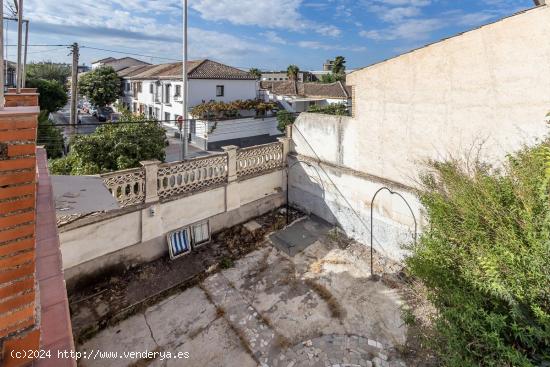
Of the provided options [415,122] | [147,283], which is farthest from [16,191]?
[415,122]

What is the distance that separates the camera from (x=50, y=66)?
3081 inches

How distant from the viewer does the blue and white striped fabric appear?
1091cm

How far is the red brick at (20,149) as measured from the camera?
2.12 metres

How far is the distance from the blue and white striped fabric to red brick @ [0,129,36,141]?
9.14m

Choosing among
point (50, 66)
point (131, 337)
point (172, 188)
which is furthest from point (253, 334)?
point (50, 66)

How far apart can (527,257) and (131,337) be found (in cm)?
861

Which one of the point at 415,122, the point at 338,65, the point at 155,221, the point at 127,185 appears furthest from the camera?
the point at 338,65

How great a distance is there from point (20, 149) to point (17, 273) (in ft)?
2.79

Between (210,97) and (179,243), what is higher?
(210,97)

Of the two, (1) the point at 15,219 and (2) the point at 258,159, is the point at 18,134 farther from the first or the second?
(2) the point at 258,159

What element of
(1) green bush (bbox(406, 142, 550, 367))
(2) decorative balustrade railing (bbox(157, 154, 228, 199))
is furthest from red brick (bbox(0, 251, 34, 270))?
(2) decorative balustrade railing (bbox(157, 154, 228, 199))

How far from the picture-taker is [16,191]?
216 centimetres

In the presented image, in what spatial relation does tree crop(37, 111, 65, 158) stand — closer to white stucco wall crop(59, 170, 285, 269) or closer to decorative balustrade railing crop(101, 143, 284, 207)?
decorative balustrade railing crop(101, 143, 284, 207)

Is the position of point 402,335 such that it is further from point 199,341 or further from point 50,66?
point 50,66
